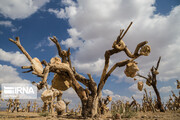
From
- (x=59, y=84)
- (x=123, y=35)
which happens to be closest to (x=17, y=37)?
(x=59, y=84)

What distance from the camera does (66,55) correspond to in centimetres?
920

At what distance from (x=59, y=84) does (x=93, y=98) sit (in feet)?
8.19

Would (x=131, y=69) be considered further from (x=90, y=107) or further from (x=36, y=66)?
(x=36, y=66)

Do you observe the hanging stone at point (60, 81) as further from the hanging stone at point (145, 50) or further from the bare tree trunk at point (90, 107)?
the hanging stone at point (145, 50)

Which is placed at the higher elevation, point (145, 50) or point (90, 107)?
point (145, 50)

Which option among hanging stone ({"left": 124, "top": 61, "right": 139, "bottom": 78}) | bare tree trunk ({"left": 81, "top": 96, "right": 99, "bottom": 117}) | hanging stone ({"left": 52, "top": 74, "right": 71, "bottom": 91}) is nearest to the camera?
bare tree trunk ({"left": 81, "top": 96, "right": 99, "bottom": 117})

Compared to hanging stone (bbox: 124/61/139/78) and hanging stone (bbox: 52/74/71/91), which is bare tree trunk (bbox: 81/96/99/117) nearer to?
hanging stone (bbox: 52/74/71/91)

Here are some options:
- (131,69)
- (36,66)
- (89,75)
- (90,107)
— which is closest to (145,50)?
(131,69)

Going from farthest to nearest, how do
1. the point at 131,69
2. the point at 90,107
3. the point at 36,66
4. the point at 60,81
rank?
the point at 60,81
the point at 131,69
the point at 90,107
the point at 36,66

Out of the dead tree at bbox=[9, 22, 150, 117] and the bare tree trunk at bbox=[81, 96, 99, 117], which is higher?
the dead tree at bbox=[9, 22, 150, 117]

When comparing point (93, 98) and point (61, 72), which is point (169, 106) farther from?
point (61, 72)

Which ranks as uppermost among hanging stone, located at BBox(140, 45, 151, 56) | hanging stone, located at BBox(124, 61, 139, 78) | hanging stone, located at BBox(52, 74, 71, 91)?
hanging stone, located at BBox(140, 45, 151, 56)

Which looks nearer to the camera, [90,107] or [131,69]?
[90,107]

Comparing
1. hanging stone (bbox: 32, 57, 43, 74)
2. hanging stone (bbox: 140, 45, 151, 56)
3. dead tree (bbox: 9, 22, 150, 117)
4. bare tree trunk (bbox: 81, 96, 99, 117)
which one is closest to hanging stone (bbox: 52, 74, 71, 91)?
dead tree (bbox: 9, 22, 150, 117)
